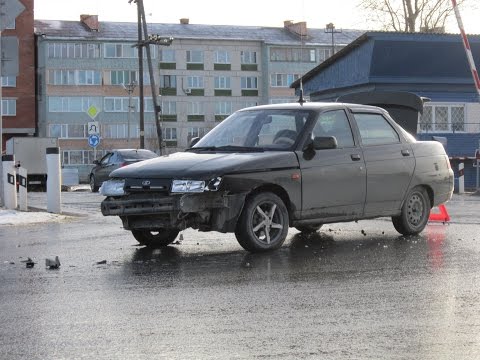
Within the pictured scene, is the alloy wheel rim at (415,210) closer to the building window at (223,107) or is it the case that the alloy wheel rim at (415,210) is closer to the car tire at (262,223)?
the car tire at (262,223)

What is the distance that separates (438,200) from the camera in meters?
12.2

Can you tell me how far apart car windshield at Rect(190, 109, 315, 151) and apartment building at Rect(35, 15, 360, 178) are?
257 feet

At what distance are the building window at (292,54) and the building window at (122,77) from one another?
52.1 feet

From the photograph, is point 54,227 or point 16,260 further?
point 54,227

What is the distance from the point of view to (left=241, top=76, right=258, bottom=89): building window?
10419cm

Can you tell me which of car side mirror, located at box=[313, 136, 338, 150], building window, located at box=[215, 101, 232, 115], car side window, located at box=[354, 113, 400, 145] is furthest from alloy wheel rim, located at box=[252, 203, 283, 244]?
building window, located at box=[215, 101, 232, 115]

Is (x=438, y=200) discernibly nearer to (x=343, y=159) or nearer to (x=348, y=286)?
(x=343, y=159)

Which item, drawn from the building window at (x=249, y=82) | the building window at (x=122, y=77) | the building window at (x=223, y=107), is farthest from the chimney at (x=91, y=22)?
the building window at (x=249, y=82)

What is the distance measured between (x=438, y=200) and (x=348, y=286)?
16.9 feet

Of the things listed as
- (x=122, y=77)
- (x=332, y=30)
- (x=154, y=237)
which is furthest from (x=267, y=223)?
(x=332, y=30)

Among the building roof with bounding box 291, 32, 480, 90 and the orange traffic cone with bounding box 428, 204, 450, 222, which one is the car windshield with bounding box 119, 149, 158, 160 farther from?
the orange traffic cone with bounding box 428, 204, 450, 222

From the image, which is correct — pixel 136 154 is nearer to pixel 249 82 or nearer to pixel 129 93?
pixel 129 93

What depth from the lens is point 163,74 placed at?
10106 cm

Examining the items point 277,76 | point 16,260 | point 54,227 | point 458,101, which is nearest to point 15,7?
point 54,227
